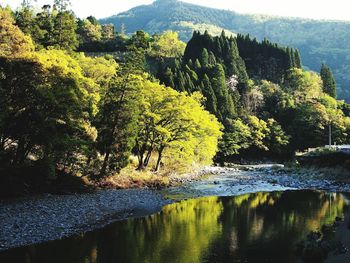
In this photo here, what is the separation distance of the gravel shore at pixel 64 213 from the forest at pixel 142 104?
326 cm

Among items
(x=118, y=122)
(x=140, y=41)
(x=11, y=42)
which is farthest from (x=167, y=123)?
(x=140, y=41)

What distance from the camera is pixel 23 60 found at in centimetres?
3042

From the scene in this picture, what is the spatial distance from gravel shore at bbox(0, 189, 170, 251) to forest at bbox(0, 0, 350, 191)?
10.7ft

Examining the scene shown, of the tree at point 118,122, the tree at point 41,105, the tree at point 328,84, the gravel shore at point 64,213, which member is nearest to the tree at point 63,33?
the tree at point 118,122

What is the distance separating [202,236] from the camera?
23.2 metres

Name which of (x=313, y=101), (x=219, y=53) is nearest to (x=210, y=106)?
(x=313, y=101)

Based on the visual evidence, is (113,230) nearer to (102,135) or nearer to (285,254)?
(285,254)

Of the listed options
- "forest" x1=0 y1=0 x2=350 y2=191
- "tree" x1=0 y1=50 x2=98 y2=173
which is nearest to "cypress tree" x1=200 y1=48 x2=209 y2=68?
"forest" x1=0 y1=0 x2=350 y2=191

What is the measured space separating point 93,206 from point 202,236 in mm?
10267

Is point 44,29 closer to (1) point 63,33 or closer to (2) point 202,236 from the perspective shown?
(1) point 63,33

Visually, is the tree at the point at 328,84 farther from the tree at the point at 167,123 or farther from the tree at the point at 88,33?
the tree at the point at 167,123

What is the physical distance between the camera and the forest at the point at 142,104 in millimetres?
31438

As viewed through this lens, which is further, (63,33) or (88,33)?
(88,33)

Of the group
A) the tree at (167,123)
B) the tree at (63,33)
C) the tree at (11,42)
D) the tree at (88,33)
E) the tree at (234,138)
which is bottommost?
the tree at (234,138)
